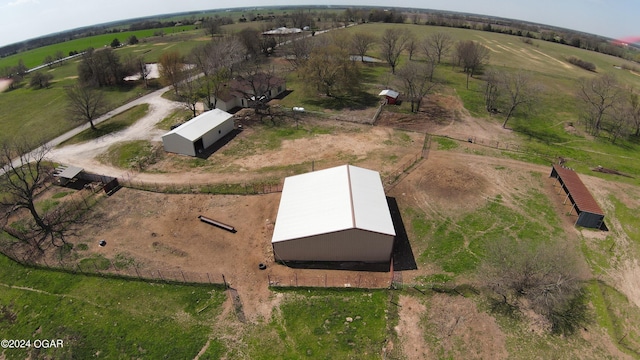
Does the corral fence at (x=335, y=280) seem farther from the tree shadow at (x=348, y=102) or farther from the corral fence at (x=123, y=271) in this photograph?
the tree shadow at (x=348, y=102)

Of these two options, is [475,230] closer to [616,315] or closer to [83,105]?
[616,315]

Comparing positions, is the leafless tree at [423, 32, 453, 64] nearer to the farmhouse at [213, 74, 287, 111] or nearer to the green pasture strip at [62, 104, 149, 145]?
the farmhouse at [213, 74, 287, 111]

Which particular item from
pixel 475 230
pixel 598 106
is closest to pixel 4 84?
pixel 475 230

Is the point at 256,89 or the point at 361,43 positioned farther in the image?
the point at 361,43

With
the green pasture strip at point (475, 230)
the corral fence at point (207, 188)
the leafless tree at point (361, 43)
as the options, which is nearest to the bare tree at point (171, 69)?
the corral fence at point (207, 188)

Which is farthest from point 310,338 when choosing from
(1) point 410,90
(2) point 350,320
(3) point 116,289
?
(1) point 410,90

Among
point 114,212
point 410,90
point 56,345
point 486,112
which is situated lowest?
point 56,345

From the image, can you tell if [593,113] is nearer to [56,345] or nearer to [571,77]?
[571,77]
